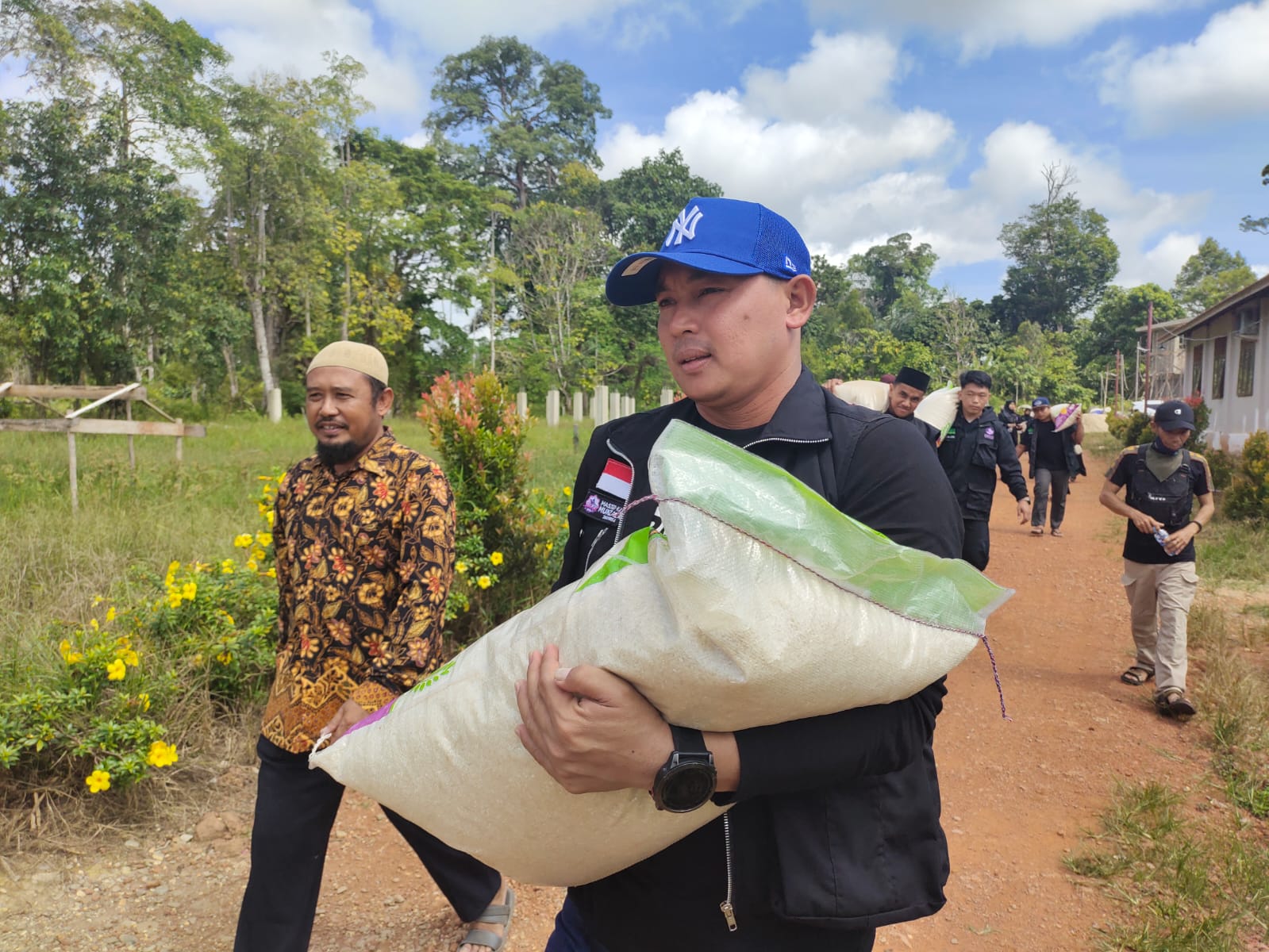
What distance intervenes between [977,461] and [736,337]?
19.3ft

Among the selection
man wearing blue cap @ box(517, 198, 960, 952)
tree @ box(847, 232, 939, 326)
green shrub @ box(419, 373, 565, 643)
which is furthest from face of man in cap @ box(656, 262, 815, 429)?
tree @ box(847, 232, 939, 326)

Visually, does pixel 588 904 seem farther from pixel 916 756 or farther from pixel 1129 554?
pixel 1129 554

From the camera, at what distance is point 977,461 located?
21.8 ft

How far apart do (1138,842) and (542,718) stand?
3595mm

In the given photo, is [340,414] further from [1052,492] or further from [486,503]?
[1052,492]

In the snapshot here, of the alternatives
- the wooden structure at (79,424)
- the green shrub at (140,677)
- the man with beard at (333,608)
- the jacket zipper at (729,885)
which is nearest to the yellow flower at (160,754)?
the green shrub at (140,677)

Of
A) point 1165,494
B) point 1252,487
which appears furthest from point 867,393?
point 1252,487

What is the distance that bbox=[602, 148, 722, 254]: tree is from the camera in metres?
40.2

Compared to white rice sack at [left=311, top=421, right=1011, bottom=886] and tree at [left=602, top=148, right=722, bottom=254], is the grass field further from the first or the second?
tree at [left=602, top=148, right=722, bottom=254]

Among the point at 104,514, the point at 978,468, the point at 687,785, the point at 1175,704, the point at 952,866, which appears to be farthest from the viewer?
the point at 104,514

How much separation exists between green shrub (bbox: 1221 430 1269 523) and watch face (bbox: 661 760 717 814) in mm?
12142

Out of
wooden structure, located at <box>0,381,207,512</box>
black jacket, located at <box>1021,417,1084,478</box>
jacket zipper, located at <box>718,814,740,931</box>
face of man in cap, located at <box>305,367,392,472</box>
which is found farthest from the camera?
black jacket, located at <box>1021,417,1084,478</box>

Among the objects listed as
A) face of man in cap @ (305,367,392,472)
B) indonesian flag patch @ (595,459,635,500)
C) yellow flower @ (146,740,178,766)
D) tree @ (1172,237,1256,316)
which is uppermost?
tree @ (1172,237,1256,316)

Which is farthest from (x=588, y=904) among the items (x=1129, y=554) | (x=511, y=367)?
(x=511, y=367)
